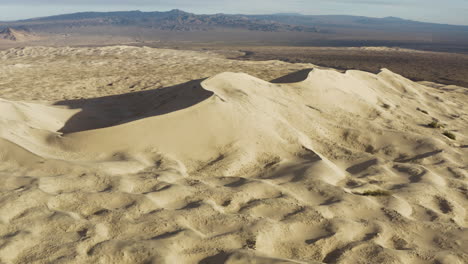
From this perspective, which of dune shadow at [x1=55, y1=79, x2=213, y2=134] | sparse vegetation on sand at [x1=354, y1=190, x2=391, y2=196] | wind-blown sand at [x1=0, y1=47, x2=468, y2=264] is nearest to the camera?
wind-blown sand at [x1=0, y1=47, x2=468, y2=264]

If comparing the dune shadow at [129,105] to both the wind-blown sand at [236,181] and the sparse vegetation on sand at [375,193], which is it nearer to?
the wind-blown sand at [236,181]

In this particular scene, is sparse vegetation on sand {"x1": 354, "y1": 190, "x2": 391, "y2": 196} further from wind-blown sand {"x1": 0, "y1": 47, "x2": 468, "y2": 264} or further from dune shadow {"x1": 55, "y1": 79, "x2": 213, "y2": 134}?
dune shadow {"x1": 55, "y1": 79, "x2": 213, "y2": 134}

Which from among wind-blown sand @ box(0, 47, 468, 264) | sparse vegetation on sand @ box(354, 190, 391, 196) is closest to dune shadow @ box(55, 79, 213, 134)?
wind-blown sand @ box(0, 47, 468, 264)

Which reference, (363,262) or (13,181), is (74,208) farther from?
(363,262)

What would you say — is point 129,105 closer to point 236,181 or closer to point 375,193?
point 236,181

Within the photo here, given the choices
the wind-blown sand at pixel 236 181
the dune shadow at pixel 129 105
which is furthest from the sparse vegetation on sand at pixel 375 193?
the dune shadow at pixel 129 105
